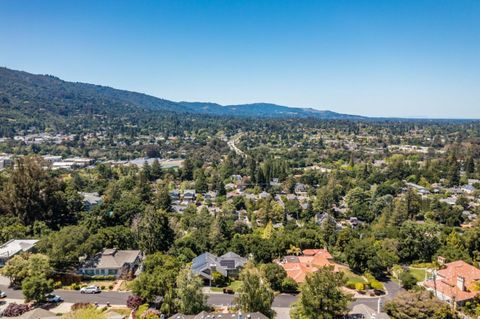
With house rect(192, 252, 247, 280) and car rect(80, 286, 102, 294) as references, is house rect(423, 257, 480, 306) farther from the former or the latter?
car rect(80, 286, 102, 294)

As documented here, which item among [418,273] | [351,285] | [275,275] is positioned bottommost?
[418,273]

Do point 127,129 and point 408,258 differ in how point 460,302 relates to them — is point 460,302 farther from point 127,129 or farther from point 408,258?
point 127,129

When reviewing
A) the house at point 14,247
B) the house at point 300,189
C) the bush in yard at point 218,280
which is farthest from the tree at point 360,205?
the house at point 14,247

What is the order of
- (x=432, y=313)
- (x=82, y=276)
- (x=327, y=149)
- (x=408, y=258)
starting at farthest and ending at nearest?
(x=327, y=149) → (x=408, y=258) → (x=82, y=276) → (x=432, y=313)

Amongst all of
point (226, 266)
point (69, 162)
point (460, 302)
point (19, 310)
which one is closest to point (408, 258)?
point (460, 302)

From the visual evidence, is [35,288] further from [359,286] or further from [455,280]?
[455,280]

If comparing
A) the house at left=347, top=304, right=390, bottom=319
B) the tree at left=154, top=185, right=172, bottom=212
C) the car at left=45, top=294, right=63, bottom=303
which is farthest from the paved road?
the tree at left=154, top=185, right=172, bottom=212

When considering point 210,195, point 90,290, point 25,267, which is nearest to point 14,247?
point 25,267
